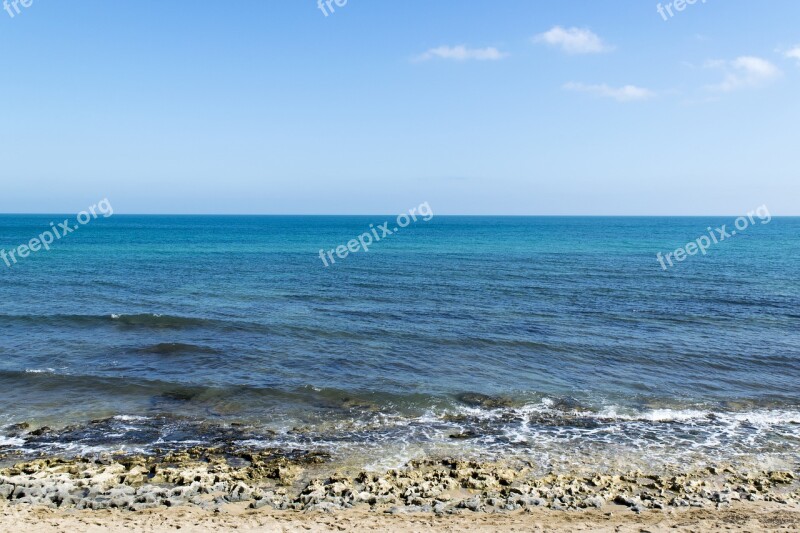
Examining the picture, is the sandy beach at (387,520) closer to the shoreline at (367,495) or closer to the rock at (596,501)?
the shoreline at (367,495)

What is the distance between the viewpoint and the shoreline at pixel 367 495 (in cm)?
1445

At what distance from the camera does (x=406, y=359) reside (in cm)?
2941

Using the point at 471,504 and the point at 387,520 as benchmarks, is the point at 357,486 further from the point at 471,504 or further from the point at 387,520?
the point at 471,504

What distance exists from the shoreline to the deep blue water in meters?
2.23

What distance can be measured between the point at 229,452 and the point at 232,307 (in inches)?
960

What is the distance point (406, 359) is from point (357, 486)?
13377mm

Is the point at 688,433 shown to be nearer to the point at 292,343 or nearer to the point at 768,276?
the point at 292,343

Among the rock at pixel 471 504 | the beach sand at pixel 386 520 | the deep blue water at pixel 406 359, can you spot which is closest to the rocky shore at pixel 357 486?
the rock at pixel 471 504

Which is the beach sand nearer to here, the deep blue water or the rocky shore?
the rocky shore

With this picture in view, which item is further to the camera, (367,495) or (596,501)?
(367,495)

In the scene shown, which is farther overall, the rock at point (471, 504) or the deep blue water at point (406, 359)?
the deep blue water at point (406, 359)

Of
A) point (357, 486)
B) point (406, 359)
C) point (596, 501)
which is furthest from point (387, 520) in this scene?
point (406, 359)

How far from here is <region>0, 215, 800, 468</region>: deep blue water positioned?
2109cm

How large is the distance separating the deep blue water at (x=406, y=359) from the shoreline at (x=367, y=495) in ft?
7.30
